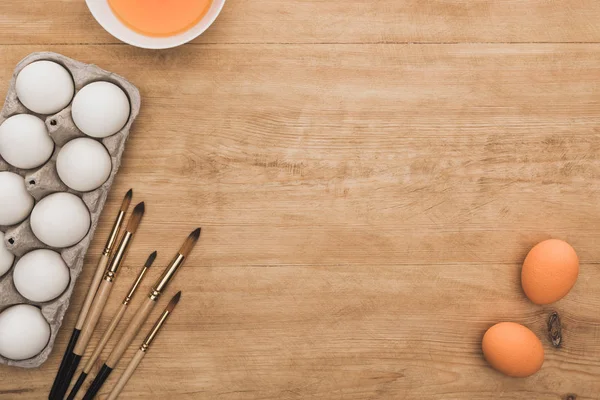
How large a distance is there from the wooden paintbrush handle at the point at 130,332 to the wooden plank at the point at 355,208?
0.13ft

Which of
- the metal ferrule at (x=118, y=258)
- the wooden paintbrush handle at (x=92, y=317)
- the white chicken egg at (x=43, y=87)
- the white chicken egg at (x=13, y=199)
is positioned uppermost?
the white chicken egg at (x=43, y=87)

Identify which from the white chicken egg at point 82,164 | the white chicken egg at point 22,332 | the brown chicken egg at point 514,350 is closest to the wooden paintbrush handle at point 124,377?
the white chicken egg at point 22,332

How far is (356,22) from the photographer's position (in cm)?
77

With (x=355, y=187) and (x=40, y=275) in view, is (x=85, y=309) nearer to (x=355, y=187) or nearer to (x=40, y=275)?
(x=40, y=275)

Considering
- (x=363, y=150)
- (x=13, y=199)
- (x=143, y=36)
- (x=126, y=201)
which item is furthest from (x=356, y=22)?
(x=13, y=199)

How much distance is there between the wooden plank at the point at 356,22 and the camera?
2.48ft

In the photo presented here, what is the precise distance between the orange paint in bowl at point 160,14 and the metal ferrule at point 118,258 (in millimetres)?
258

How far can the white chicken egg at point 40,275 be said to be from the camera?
692 millimetres

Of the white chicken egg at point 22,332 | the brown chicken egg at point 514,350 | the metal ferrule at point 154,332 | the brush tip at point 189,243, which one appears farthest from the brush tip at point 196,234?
the brown chicken egg at point 514,350

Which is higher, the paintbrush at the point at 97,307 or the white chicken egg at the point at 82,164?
the white chicken egg at the point at 82,164

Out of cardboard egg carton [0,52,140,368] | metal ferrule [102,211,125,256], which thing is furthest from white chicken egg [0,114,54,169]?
metal ferrule [102,211,125,256]

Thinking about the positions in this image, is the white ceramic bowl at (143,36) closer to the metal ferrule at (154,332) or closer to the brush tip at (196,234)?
the brush tip at (196,234)

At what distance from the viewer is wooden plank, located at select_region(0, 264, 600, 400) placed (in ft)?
2.52

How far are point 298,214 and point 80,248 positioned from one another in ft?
0.91
